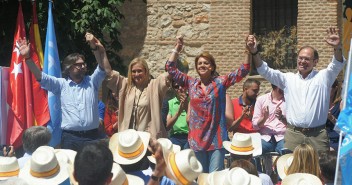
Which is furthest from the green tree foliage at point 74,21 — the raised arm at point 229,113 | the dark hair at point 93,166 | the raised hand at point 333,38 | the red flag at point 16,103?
the dark hair at point 93,166

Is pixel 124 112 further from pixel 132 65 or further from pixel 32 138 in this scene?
pixel 32 138

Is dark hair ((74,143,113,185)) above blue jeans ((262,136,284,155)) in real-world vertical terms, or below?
above

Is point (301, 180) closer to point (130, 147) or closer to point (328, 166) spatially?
point (328, 166)

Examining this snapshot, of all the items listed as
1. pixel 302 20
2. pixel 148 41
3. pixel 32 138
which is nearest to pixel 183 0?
pixel 148 41

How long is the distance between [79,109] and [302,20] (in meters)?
9.49

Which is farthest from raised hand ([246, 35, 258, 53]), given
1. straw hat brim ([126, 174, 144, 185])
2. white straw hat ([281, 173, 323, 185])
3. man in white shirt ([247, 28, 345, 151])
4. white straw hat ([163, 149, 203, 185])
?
straw hat brim ([126, 174, 144, 185])

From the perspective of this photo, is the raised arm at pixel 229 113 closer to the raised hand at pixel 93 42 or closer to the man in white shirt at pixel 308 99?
the man in white shirt at pixel 308 99

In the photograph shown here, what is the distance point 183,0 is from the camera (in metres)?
19.4

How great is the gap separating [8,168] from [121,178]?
170 cm

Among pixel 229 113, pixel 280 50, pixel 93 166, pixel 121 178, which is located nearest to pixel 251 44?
pixel 229 113

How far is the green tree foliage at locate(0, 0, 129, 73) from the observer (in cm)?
1680

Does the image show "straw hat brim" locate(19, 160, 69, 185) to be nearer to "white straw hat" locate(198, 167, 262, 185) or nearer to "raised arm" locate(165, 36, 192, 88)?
"white straw hat" locate(198, 167, 262, 185)

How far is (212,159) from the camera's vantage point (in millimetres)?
9734

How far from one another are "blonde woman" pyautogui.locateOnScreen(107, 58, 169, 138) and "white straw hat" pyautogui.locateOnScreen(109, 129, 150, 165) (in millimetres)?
2856
